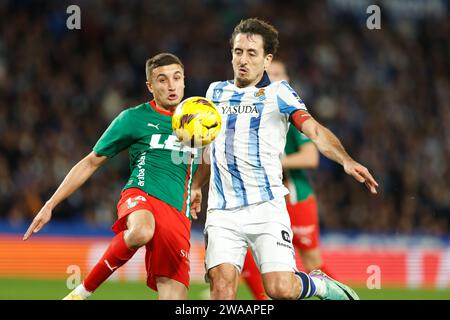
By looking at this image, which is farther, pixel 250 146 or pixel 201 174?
pixel 201 174

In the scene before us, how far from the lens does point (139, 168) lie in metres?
6.29

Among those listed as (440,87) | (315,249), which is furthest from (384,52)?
(315,249)

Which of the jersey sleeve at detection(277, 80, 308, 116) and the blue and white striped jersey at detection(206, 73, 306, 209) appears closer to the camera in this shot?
the jersey sleeve at detection(277, 80, 308, 116)

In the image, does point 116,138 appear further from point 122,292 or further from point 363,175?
point 122,292

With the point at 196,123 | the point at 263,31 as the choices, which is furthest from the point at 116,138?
the point at 263,31

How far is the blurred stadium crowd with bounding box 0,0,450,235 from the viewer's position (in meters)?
14.4

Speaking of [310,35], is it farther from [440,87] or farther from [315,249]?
[315,249]

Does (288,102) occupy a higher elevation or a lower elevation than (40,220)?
higher

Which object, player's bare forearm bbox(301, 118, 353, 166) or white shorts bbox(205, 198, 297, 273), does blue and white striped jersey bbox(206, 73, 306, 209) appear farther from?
player's bare forearm bbox(301, 118, 353, 166)

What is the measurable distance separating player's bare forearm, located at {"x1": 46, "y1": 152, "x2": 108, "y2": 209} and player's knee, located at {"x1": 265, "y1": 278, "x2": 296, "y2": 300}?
1.53 metres

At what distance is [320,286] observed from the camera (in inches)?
251

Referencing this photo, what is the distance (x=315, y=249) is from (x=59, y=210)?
252 inches

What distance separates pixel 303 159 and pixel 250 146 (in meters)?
1.94

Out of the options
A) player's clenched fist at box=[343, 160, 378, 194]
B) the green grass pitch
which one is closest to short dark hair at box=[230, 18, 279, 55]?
player's clenched fist at box=[343, 160, 378, 194]
